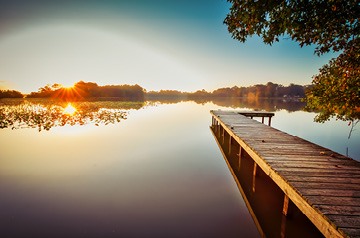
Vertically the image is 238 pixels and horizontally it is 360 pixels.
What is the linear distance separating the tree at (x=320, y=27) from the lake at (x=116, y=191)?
506cm

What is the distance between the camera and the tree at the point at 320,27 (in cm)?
508

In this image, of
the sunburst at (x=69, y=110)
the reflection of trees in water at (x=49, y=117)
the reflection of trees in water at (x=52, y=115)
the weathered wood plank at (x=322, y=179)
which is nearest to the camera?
the weathered wood plank at (x=322, y=179)

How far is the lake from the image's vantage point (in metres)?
5.11

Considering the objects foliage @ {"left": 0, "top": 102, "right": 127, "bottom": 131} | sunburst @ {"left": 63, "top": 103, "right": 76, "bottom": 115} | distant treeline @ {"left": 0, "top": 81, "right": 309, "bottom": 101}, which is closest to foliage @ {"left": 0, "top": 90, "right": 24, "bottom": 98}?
distant treeline @ {"left": 0, "top": 81, "right": 309, "bottom": 101}

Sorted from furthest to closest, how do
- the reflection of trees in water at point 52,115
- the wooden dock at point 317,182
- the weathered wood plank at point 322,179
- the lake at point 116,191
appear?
the reflection of trees in water at point 52,115
the lake at point 116,191
the weathered wood plank at point 322,179
the wooden dock at point 317,182

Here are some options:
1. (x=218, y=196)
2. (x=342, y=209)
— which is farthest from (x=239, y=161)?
(x=342, y=209)

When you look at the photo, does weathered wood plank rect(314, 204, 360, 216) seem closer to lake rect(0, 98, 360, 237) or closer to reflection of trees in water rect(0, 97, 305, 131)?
lake rect(0, 98, 360, 237)

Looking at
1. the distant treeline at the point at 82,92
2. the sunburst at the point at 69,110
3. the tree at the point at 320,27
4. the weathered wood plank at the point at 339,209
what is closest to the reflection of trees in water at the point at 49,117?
the sunburst at the point at 69,110

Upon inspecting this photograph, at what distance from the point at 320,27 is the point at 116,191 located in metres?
8.08

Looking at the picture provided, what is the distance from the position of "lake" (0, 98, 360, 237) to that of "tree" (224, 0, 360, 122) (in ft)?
16.6

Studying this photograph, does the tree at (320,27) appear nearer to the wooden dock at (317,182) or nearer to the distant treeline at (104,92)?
the wooden dock at (317,182)

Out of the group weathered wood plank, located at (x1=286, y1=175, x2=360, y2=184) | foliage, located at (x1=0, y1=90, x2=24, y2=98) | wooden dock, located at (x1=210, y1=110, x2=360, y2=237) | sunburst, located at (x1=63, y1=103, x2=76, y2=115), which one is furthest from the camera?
foliage, located at (x1=0, y1=90, x2=24, y2=98)

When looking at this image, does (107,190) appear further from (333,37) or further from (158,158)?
(333,37)

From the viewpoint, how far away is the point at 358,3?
5.00m
